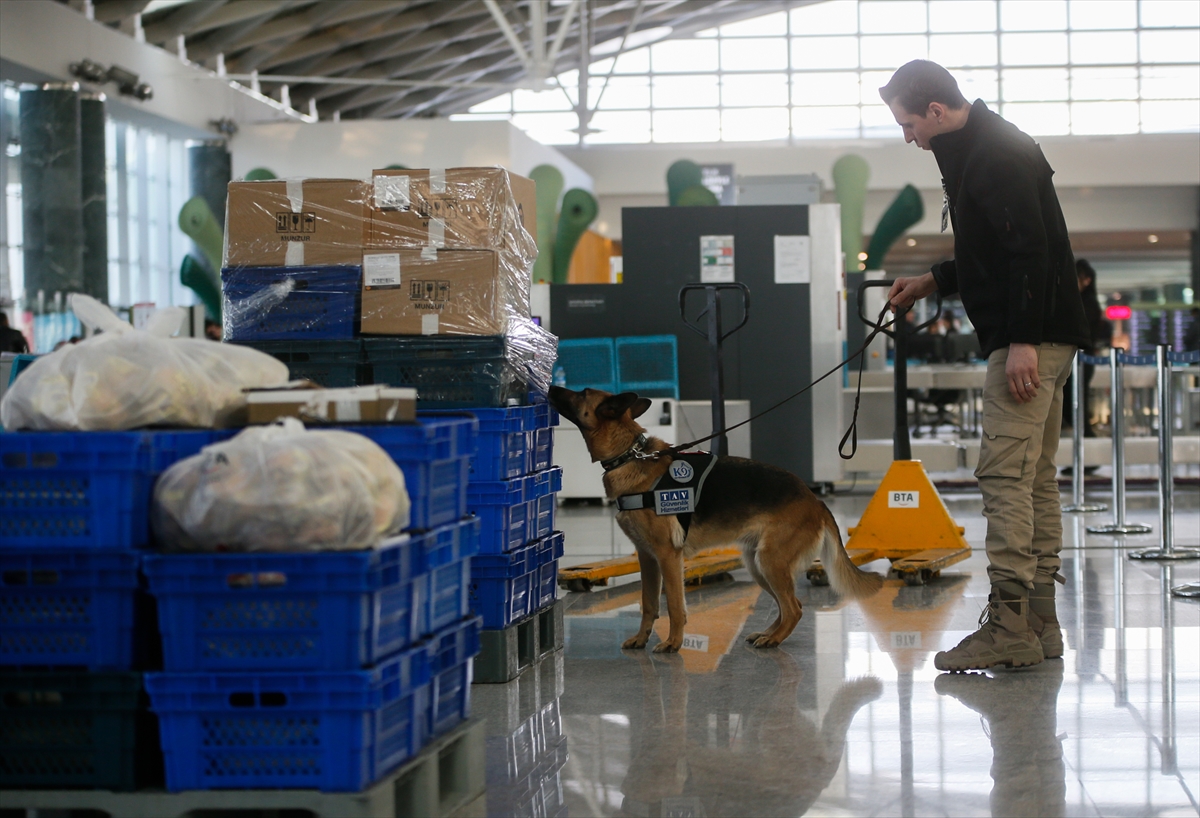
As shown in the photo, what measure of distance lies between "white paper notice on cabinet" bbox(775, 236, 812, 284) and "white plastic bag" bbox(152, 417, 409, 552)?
7.32m

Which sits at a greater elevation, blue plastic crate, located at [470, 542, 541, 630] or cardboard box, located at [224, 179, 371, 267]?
cardboard box, located at [224, 179, 371, 267]

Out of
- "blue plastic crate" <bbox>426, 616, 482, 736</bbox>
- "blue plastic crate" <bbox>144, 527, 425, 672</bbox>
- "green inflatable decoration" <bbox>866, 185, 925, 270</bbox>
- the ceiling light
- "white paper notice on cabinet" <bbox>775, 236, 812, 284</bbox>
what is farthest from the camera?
the ceiling light

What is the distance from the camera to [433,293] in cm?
385

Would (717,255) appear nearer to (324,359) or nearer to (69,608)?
(324,359)

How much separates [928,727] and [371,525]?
5.61 ft

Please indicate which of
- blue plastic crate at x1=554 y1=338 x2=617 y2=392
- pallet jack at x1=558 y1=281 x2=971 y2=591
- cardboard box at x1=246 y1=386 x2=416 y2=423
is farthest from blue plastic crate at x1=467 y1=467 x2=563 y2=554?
blue plastic crate at x1=554 y1=338 x2=617 y2=392

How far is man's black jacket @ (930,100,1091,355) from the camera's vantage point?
3.67 metres

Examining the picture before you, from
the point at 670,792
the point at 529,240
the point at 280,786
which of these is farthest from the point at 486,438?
the point at 280,786

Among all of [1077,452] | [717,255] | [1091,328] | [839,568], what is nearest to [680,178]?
[717,255]

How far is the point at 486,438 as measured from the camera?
3766 mm

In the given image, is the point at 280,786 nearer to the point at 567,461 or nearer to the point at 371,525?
the point at 371,525

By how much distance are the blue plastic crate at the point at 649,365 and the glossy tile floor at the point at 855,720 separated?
13.3 feet

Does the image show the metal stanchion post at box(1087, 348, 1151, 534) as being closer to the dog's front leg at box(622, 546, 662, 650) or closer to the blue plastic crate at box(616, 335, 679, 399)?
the blue plastic crate at box(616, 335, 679, 399)

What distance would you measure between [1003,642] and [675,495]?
1.14m
